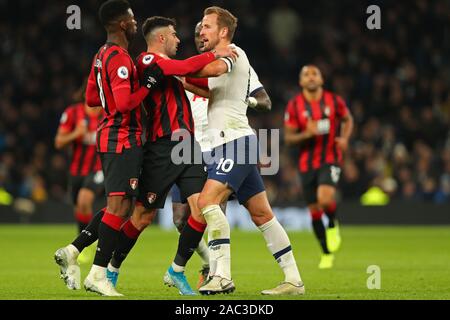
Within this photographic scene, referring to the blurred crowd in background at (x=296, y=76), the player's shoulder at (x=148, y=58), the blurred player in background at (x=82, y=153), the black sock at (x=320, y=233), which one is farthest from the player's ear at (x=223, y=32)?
the blurred crowd in background at (x=296, y=76)

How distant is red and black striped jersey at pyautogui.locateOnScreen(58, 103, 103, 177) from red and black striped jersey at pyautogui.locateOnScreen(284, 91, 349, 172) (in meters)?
2.52

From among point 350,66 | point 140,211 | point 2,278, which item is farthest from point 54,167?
point 140,211

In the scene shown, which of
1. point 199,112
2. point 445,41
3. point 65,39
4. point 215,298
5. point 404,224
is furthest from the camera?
point 65,39

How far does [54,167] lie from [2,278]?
11.6m

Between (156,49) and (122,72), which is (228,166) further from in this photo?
(156,49)

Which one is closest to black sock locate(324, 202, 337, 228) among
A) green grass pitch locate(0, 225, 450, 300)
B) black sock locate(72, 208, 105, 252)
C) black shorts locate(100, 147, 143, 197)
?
green grass pitch locate(0, 225, 450, 300)

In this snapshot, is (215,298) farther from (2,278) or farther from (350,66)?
(350,66)

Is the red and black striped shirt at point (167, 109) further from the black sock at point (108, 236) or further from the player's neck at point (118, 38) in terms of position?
the black sock at point (108, 236)

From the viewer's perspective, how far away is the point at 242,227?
64.2 feet

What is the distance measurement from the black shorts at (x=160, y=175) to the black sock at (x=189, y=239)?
0.26 m

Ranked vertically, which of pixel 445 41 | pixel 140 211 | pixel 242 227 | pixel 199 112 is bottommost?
pixel 242 227

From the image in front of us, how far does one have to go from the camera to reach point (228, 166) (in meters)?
7.77

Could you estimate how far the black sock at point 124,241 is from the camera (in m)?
8.25

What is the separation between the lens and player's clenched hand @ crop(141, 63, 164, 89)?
7773 millimetres
